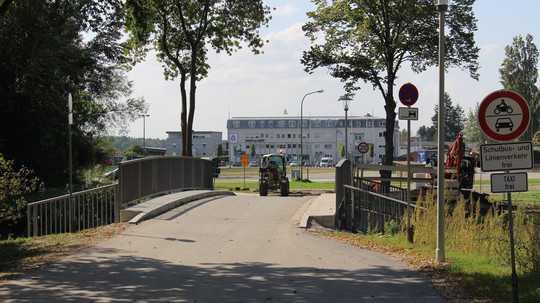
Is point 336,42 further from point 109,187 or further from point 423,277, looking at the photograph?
point 423,277

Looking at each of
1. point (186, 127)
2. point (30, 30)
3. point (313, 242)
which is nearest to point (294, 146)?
point (186, 127)

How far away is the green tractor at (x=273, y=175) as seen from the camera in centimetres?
2744

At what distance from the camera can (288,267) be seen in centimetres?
855

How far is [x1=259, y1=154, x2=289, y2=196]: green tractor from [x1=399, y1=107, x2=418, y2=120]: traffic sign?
16.5 meters

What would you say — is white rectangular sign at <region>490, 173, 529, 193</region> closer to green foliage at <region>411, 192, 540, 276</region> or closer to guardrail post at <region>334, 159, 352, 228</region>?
green foliage at <region>411, 192, 540, 276</region>

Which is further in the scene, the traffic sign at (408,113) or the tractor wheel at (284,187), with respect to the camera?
the tractor wheel at (284,187)

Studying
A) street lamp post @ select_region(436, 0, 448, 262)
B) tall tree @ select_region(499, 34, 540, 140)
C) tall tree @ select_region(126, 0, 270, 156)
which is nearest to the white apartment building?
tall tree @ select_region(499, 34, 540, 140)

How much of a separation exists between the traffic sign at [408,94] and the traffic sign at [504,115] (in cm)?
424

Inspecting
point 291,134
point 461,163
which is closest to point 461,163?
point 461,163

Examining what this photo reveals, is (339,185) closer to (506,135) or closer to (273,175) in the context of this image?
(506,135)

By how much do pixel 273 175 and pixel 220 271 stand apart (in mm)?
20560

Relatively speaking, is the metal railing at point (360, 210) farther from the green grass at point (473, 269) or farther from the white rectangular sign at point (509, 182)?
the white rectangular sign at point (509, 182)

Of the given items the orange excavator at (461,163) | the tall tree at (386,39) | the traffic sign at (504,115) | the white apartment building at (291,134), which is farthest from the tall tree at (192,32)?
the white apartment building at (291,134)

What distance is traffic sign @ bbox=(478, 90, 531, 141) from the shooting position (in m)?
6.91
